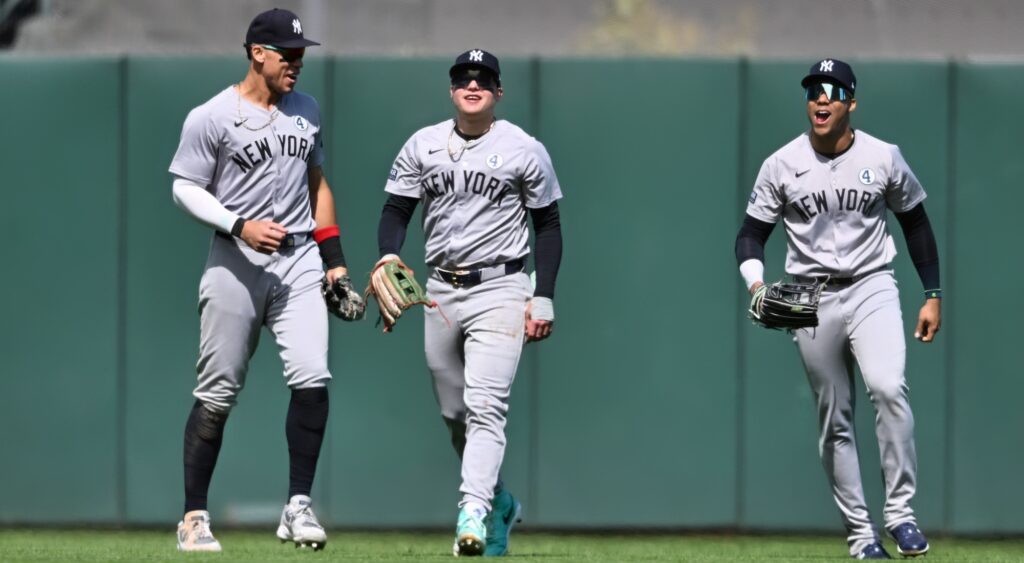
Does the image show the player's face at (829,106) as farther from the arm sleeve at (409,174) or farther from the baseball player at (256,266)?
the baseball player at (256,266)

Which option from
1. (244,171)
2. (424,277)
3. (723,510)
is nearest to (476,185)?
(244,171)

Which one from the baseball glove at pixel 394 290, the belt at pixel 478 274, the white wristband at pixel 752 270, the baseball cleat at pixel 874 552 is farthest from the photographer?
the white wristband at pixel 752 270

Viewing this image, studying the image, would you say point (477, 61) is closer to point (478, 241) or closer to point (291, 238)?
point (478, 241)

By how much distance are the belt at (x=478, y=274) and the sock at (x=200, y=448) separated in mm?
949

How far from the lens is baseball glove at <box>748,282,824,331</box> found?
6.16 m

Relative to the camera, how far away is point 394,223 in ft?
20.6

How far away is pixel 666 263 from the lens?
838cm

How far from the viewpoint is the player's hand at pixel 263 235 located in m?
5.75

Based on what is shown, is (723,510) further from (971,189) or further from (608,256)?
(971,189)

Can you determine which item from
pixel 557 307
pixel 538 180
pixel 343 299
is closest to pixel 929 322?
pixel 538 180

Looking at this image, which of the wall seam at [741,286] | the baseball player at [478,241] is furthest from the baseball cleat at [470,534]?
the wall seam at [741,286]

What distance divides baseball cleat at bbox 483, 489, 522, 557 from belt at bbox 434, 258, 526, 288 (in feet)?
2.74

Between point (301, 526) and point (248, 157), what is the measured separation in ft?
4.22

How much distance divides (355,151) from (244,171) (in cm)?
241
